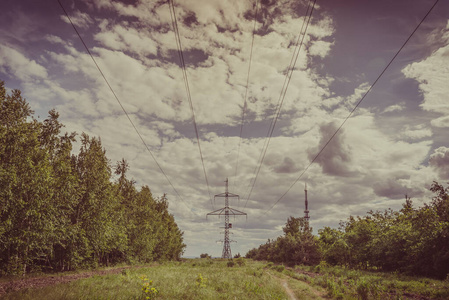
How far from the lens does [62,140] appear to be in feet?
80.2

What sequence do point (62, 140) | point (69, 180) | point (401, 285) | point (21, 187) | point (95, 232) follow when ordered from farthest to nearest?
point (95, 232), point (62, 140), point (69, 180), point (401, 285), point (21, 187)

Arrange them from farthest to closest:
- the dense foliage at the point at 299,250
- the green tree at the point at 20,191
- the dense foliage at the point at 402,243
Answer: the dense foliage at the point at 299,250
the dense foliage at the point at 402,243
the green tree at the point at 20,191

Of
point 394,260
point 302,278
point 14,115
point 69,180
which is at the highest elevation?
point 14,115

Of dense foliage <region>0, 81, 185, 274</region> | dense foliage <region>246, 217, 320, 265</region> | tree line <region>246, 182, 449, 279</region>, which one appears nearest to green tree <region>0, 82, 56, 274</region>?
dense foliage <region>0, 81, 185, 274</region>

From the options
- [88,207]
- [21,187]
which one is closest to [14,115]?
[21,187]

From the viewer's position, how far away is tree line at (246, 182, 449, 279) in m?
23.0

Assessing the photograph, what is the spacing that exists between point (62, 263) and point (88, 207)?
18.8ft

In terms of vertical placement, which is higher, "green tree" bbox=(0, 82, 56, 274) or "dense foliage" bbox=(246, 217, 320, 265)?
"green tree" bbox=(0, 82, 56, 274)

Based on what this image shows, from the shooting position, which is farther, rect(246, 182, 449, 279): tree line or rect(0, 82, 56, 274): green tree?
rect(246, 182, 449, 279): tree line

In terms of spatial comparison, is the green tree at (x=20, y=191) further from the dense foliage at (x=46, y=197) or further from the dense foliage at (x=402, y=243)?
the dense foliage at (x=402, y=243)

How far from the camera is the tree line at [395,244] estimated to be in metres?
23.0

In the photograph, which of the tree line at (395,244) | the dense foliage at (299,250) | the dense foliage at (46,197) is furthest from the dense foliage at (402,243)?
the dense foliage at (46,197)

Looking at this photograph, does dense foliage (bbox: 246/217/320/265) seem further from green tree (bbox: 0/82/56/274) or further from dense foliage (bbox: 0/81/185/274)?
green tree (bbox: 0/82/56/274)

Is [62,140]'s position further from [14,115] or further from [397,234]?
[397,234]
